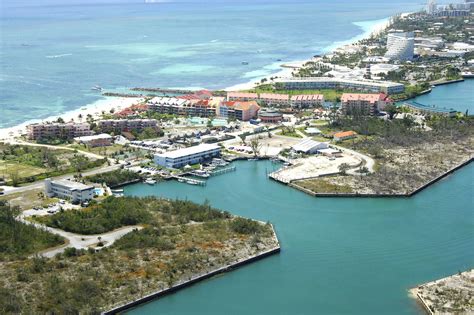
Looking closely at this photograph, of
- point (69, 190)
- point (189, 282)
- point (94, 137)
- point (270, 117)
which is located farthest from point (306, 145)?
point (189, 282)

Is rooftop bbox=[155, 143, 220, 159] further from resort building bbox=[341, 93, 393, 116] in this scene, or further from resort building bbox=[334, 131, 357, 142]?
resort building bbox=[341, 93, 393, 116]

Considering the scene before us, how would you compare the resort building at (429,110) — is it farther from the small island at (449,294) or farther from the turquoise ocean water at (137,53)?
the small island at (449,294)

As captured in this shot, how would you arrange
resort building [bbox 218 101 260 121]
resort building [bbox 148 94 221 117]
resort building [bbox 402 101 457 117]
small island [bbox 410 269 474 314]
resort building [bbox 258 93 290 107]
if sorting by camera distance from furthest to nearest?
resort building [bbox 258 93 290 107] → resort building [bbox 148 94 221 117] → resort building [bbox 402 101 457 117] → resort building [bbox 218 101 260 121] → small island [bbox 410 269 474 314]

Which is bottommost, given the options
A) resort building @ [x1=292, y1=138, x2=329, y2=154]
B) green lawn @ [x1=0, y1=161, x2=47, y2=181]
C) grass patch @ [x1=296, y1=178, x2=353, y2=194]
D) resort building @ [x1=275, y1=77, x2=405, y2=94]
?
grass patch @ [x1=296, y1=178, x2=353, y2=194]

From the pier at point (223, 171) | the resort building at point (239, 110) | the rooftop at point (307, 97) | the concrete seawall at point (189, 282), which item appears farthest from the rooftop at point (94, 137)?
the concrete seawall at point (189, 282)

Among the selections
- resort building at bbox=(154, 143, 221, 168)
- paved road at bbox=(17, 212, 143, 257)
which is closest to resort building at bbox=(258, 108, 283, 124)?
resort building at bbox=(154, 143, 221, 168)

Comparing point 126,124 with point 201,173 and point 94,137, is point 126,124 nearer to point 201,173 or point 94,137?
point 94,137
